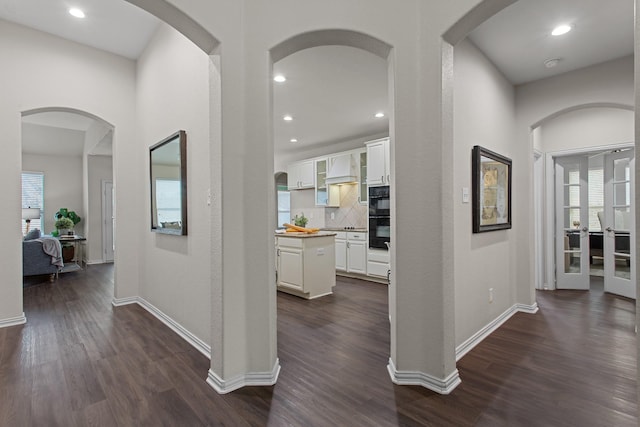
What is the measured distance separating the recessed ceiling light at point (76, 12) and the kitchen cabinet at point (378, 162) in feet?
13.6

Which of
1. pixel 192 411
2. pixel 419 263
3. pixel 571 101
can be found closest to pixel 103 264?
pixel 192 411

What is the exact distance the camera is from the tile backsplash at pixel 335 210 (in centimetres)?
643

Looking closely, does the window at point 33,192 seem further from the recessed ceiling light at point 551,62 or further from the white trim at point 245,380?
the recessed ceiling light at point 551,62

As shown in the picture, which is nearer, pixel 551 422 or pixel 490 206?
pixel 551 422

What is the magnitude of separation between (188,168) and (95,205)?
638cm

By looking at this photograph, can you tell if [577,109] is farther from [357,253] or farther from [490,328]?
[357,253]

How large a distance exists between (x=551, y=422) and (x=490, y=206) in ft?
6.17

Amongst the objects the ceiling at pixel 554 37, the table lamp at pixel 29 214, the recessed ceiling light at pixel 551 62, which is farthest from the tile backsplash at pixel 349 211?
the table lamp at pixel 29 214

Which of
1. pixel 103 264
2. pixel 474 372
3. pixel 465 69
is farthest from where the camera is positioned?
pixel 103 264

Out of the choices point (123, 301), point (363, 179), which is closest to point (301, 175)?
point (363, 179)

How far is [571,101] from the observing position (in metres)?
3.43

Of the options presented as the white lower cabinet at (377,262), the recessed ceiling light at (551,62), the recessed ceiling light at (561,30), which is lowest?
the white lower cabinet at (377,262)

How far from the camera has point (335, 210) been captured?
6922 mm

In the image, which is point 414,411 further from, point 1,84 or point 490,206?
point 1,84
